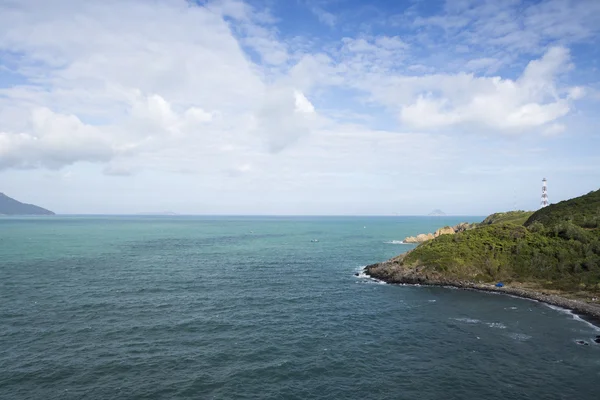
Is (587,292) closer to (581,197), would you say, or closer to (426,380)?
(426,380)

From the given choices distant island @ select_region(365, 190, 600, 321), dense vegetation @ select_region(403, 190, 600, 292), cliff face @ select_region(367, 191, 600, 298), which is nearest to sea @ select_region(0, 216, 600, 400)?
distant island @ select_region(365, 190, 600, 321)

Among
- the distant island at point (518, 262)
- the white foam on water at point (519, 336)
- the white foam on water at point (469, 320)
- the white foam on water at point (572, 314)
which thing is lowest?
the white foam on water at point (519, 336)

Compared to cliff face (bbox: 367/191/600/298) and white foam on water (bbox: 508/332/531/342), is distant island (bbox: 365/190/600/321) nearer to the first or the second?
cliff face (bbox: 367/191/600/298)

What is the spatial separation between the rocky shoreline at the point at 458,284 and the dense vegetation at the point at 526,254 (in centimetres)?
331

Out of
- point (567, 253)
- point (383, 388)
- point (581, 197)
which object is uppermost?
point (581, 197)

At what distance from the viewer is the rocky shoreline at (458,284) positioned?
74.3m

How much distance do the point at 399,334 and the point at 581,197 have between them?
407ft

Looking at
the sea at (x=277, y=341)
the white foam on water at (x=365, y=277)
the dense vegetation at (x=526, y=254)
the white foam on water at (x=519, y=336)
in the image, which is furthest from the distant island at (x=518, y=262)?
the white foam on water at (x=519, y=336)

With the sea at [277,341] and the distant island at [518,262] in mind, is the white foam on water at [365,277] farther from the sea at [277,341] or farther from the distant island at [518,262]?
the sea at [277,341]

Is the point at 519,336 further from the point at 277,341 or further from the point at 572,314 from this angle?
the point at 277,341

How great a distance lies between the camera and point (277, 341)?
57719 millimetres

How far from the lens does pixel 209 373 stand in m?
47.0

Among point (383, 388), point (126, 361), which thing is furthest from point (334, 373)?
point (126, 361)

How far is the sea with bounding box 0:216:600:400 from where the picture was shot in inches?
1735
